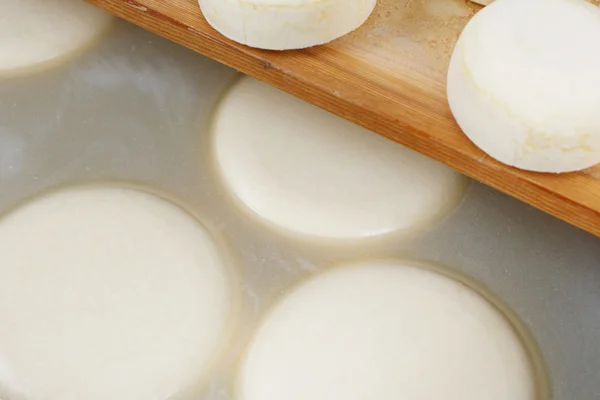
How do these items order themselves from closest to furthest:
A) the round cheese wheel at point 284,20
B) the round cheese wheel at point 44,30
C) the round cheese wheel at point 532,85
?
the round cheese wheel at point 532,85 < the round cheese wheel at point 284,20 < the round cheese wheel at point 44,30

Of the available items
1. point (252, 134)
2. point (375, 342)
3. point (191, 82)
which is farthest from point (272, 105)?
point (375, 342)

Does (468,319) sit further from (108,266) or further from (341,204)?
(108,266)

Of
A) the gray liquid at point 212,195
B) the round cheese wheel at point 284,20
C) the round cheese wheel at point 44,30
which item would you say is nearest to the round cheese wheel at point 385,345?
the gray liquid at point 212,195

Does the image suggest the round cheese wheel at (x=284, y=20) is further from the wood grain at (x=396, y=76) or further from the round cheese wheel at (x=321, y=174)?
the round cheese wheel at (x=321, y=174)

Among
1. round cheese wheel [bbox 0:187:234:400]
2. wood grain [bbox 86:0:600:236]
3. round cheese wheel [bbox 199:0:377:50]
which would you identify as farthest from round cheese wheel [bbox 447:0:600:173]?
round cheese wheel [bbox 0:187:234:400]

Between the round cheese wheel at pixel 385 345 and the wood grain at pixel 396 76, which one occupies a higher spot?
the wood grain at pixel 396 76

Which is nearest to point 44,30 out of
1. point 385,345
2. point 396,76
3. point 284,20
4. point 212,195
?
point 212,195

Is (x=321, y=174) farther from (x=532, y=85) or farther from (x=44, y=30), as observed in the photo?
(x=44, y=30)

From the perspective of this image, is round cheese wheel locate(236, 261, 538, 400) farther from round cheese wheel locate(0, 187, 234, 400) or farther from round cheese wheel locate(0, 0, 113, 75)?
round cheese wheel locate(0, 0, 113, 75)
